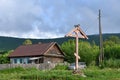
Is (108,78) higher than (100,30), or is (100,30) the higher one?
(100,30)

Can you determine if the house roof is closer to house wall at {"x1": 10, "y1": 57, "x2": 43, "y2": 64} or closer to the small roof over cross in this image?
house wall at {"x1": 10, "y1": 57, "x2": 43, "y2": 64}

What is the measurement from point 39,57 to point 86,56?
431 inches

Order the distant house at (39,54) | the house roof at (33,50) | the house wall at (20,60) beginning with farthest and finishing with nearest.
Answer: the house wall at (20,60), the house roof at (33,50), the distant house at (39,54)

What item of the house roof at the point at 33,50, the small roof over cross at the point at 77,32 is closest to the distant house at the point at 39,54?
the house roof at the point at 33,50

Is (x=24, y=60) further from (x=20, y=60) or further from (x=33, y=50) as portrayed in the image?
(x=33, y=50)

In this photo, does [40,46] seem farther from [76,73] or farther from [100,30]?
[76,73]

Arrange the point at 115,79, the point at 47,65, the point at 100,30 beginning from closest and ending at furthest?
the point at 115,79 < the point at 47,65 < the point at 100,30

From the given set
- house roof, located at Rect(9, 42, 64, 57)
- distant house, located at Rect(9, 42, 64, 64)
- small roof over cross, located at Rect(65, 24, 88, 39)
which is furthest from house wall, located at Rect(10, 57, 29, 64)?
small roof over cross, located at Rect(65, 24, 88, 39)

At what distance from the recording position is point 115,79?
22.5 meters

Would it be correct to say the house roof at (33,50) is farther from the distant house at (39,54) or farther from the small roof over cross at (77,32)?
the small roof over cross at (77,32)

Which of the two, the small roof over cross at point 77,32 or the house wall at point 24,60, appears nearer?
the small roof over cross at point 77,32

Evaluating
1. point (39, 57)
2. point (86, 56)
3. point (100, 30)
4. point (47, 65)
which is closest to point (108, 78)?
point (47, 65)

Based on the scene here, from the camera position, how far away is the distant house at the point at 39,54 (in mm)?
69688

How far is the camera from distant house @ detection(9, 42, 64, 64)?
6969 centimetres
